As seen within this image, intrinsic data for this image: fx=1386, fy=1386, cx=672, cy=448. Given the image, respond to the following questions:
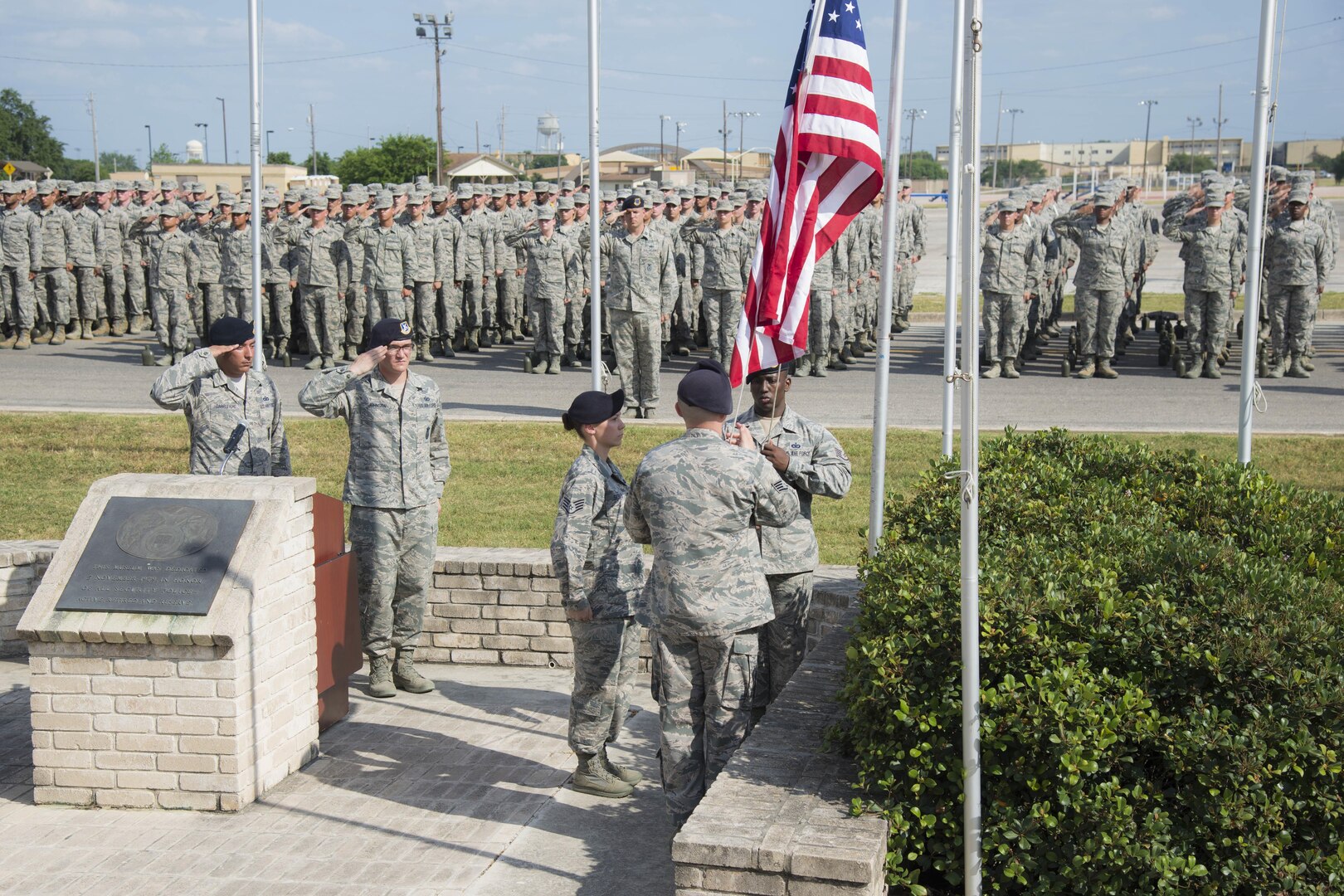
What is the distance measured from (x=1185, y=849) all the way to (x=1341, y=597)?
3.59 ft

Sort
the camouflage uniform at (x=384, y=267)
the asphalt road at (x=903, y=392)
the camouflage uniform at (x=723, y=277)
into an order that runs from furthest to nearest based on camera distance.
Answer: the camouflage uniform at (x=384, y=267)
the camouflage uniform at (x=723, y=277)
the asphalt road at (x=903, y=392)

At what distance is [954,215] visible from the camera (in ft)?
21.9

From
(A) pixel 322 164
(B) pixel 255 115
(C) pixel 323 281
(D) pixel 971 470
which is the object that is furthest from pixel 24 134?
(D) pixel 971 470

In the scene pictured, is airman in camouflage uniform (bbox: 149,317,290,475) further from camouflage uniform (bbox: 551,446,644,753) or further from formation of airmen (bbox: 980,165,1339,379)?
formation of airmen (bbox: 980,165,1339,379)

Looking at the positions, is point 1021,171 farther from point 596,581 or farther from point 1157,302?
point 596,581

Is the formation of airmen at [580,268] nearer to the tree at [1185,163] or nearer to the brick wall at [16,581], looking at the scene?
the brick wall at [16,581]

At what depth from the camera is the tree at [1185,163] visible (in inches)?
4023

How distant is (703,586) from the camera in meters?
4.91

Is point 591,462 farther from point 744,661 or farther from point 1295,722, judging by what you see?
point 1295,722

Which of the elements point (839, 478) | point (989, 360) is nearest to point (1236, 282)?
point (989, 360)

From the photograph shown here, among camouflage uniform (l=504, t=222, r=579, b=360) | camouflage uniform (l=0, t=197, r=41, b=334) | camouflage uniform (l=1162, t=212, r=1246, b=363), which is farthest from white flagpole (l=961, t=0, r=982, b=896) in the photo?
camouflage uniform (l=0, t=197, r=41, b=334)

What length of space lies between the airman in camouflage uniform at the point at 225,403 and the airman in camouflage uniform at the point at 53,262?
1646 centimetres

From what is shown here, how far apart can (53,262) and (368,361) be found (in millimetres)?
17253

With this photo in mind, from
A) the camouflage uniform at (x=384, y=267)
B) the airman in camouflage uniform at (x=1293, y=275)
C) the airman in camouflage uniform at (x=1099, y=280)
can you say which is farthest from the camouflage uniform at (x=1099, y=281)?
the camouflage uniform at (x=384, y=267)
